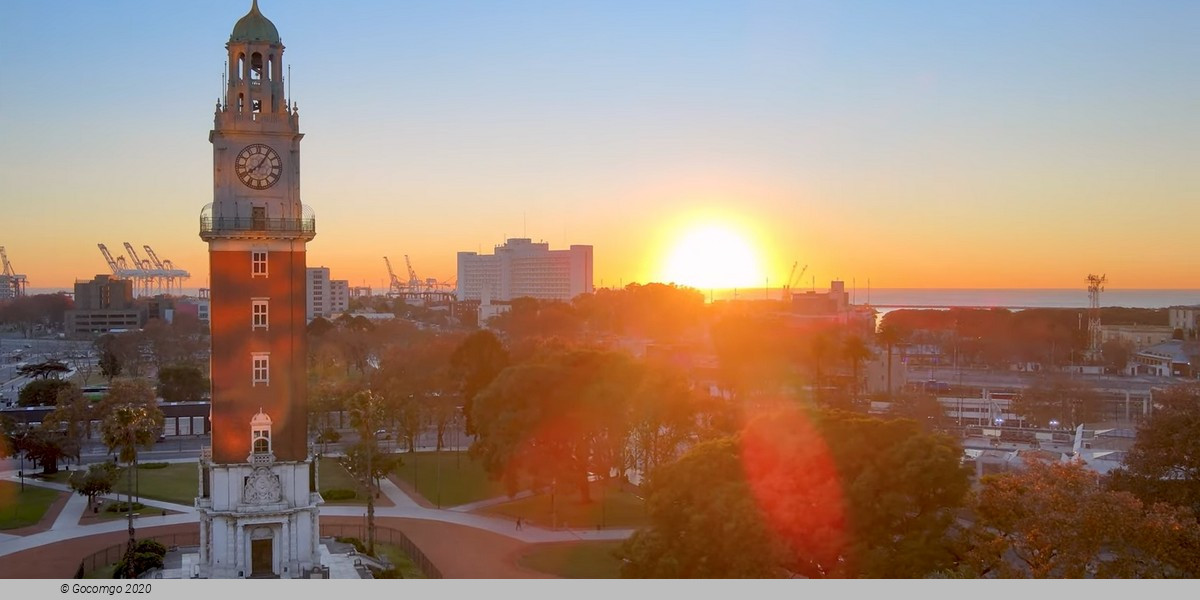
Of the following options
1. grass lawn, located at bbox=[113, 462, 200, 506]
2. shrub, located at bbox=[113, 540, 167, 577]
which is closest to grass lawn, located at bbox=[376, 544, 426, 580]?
shrub, located at bbox=[113, 540, 167, 577]

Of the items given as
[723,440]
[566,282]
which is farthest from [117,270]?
[723,440]

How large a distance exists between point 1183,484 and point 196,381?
52679 mm

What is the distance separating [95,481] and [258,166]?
1673 centimetres

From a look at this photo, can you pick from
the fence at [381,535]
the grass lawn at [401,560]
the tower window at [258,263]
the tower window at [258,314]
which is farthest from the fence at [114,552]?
the tower window at [258,263]

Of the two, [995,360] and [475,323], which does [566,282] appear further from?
[995,360]

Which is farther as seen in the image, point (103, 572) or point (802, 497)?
point (103, 572)

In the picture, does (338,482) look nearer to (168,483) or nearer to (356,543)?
(168,483)

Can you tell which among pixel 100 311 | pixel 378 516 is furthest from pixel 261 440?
pixel 100 311

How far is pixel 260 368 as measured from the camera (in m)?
27.9

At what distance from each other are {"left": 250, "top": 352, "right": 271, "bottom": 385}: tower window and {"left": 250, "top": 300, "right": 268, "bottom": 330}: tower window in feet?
2.38

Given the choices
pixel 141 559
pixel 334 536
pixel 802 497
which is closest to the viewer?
pixel 802 497

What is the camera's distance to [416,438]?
2183 inches

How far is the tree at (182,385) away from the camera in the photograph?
2469 inches

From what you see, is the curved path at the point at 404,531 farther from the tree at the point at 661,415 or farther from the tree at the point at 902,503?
the tree at the point at 902,503
